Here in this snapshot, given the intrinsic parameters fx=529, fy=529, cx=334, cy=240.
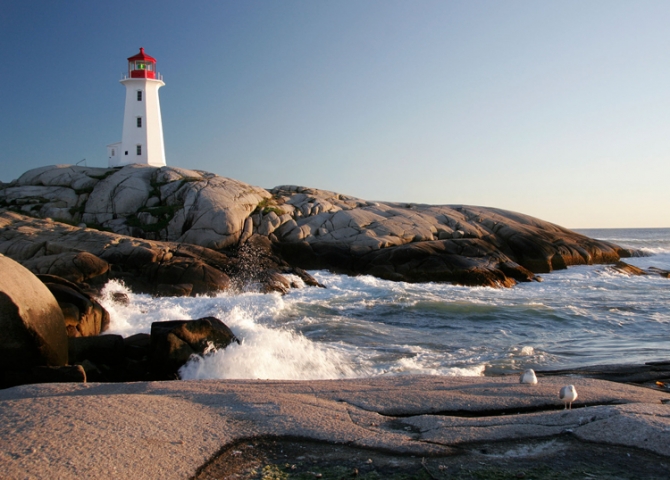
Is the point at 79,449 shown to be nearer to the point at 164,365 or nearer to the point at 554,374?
the point at 164,365

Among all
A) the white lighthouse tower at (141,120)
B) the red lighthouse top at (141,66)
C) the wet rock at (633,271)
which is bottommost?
the wet rock at (633,271)

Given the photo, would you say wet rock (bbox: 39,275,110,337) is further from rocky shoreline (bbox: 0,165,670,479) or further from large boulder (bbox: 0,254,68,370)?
large boulder (bbox: 0,254,68,370)

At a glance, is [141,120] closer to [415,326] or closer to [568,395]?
[415,326]

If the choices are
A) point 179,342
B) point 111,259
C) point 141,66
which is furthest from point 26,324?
point 141,66

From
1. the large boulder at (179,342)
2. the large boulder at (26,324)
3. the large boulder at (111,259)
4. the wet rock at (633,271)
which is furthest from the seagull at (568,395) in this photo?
the wet rock at (633,271)

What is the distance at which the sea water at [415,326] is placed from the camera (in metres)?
9.88

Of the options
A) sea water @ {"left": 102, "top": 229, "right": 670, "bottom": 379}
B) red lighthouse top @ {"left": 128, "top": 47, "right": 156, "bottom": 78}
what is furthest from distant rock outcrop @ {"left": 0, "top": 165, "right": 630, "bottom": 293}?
red lighthouse top @ {"left": 128, "top": 47, "right": 156, "bottom": 78}

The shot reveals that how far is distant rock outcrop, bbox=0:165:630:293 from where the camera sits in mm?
21703

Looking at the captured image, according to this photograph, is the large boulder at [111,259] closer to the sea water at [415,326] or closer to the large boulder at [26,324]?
the sea water at [415,326]

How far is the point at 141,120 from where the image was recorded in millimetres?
38281

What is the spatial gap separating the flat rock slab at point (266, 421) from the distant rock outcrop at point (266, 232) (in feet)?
49.2

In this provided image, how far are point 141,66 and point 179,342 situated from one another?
1381 inches

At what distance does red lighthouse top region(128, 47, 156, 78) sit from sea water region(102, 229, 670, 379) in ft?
77.5

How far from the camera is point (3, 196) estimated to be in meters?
29.2
